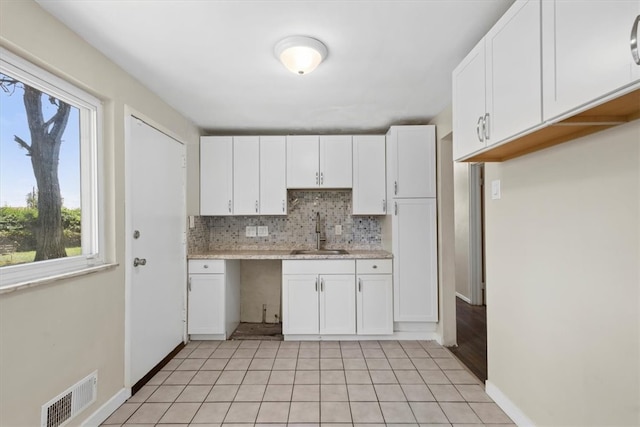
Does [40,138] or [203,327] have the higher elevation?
[40,138]

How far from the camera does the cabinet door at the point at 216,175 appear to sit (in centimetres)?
344

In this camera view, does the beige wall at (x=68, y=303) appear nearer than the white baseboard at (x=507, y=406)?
Yes

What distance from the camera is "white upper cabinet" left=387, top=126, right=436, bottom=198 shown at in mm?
3146

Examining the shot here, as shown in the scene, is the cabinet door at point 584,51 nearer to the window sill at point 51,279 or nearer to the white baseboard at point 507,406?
the white baseboard at point 507,406

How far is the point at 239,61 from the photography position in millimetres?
2014

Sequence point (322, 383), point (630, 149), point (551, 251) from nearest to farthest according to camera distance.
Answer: point (630, 149), point (551, 251), point (322, 383)

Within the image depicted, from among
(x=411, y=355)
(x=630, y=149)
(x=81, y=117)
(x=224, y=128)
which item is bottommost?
(x=411, y=355)

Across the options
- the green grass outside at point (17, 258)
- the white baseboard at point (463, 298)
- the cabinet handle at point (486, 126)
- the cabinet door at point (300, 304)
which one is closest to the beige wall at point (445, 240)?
the cabinet door at point (300, 304)

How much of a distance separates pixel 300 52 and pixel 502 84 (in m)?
1.09

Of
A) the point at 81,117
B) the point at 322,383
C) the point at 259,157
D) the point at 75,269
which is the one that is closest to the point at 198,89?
the point at 81,117

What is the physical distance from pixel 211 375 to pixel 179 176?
5.96 feet

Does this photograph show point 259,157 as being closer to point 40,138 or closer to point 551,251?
point 40,138

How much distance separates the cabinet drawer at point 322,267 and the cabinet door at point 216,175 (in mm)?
970

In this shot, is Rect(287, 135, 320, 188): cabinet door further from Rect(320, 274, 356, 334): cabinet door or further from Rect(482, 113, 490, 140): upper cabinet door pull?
Rect(482, 113, 490, 140): upper cabinet door pull
